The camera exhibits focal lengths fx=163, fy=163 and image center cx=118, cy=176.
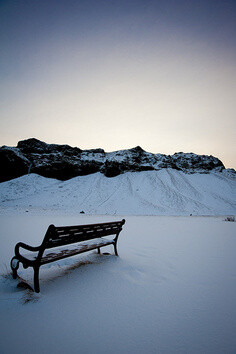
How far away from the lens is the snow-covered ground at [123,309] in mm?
1616

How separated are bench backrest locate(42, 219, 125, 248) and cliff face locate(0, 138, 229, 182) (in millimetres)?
24133

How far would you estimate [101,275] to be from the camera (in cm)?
293

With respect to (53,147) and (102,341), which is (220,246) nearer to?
(102,341)

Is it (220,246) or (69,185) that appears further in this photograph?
(69,185)

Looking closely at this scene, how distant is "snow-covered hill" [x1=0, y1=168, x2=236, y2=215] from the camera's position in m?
16.1

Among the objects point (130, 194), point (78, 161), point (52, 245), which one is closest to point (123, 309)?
point (52, 245)

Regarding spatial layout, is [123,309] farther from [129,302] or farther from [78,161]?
[78,161]

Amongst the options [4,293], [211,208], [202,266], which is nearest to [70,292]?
[4,293]

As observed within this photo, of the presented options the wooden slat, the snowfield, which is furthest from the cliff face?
the wooden slat

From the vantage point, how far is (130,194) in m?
20.3

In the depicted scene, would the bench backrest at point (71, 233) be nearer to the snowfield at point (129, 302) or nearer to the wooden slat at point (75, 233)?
the wooden slat at point (75, 233)

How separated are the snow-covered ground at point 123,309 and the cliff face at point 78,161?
24.7 metres

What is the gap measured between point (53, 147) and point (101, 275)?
112 feet

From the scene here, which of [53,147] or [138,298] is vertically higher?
[53,147]
